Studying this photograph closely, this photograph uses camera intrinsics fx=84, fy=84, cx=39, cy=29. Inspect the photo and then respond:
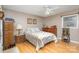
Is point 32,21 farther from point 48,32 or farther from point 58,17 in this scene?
point 58,17

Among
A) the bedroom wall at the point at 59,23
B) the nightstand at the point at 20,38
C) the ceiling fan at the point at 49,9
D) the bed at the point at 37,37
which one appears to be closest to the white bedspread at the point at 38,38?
the bed at the point at 37,37

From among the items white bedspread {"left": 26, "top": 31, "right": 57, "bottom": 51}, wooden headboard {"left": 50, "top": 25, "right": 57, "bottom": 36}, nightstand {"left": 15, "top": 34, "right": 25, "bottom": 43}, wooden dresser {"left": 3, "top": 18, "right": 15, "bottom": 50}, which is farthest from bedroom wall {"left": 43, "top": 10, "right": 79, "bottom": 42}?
wooden dresser {"left": 3, "top": 18, "right": 15, "bottom": 50}

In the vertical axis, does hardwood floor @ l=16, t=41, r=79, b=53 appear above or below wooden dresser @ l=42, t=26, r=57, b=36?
below

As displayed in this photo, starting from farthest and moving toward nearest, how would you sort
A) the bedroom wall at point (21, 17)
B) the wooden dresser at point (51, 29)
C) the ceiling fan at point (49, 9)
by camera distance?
the wooden dresser at point (51, 29), the ceiling fan at point (49, 9), the bedroom wall at point (21, 17)

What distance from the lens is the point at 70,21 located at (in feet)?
6.27

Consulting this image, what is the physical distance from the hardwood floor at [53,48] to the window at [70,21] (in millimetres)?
408

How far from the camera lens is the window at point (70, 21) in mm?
1850

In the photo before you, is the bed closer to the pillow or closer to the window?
the pillow

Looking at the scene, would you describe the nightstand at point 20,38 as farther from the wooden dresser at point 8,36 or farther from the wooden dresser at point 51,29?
the wooden dresser at point 51,29

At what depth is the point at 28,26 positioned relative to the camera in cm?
186

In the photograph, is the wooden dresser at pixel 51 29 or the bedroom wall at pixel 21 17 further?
the wooden dresser at pixel 51 29

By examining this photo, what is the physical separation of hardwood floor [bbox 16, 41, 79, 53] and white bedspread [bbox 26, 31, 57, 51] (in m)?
0.09

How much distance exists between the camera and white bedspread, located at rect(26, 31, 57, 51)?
1836 millimetres
